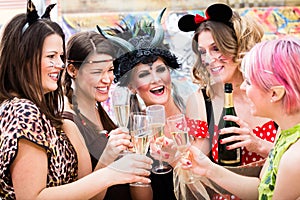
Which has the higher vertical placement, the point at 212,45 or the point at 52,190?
the point at 212,45

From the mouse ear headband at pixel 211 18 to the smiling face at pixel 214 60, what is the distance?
52 mm

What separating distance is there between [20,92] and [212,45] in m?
0.75

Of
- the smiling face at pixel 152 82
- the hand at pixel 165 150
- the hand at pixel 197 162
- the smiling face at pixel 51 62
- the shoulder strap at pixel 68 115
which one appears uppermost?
the smiling face at pixel 51 62

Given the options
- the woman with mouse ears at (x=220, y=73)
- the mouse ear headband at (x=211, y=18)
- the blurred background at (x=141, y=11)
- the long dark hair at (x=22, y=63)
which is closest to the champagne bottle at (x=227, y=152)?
the woman with mouse ears at (x=220, y=73)

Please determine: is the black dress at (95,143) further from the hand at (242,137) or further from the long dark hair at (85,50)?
the hand at (242,137)

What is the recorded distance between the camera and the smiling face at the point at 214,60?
186 cm

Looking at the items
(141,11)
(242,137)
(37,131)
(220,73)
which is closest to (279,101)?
(242,137)

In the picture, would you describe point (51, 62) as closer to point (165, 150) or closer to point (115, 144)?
point (115, 144)

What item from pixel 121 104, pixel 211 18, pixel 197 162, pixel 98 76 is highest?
pixel 211 18

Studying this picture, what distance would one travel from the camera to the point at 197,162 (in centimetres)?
168

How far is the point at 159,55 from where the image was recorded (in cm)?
173

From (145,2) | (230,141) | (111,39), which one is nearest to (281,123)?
(230,141)

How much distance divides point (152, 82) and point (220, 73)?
31 centimetres

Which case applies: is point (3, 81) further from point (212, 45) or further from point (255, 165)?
point (255, 165)
